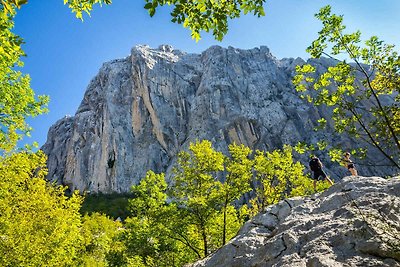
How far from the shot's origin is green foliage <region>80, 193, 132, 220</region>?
99512 mm

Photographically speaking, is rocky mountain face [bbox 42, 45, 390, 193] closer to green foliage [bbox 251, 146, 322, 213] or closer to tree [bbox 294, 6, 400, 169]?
green foliage [bbox 251, 146, 322, 213]

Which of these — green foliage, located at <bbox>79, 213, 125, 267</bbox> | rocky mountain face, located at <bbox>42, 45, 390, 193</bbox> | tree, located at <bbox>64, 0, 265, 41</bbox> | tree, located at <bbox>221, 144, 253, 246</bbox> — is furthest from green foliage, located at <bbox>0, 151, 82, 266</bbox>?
rocky mountain face, located at <bbox>42, 45, 390, 193</bbox>

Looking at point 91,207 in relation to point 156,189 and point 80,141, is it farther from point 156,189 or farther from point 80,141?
point 156,189

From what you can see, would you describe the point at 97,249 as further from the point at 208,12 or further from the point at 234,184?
the point at 208,12

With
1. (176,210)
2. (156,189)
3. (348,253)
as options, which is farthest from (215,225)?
(348,253)

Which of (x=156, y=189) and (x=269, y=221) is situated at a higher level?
(x=156, y=189)

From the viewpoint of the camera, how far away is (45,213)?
19.8m

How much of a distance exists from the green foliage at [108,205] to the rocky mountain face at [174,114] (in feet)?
18.1

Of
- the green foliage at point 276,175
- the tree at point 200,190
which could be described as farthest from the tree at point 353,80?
the green foliage at point 276,175

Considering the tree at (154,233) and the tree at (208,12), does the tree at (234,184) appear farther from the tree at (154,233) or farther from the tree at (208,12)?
the tree at (208,12)

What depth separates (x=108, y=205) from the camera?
351 ft

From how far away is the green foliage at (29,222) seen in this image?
16.8 m

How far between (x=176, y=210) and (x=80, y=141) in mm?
134059

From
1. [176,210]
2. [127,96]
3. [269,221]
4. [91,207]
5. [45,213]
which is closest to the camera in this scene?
[269,221]
